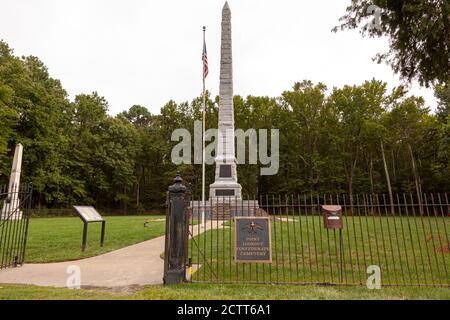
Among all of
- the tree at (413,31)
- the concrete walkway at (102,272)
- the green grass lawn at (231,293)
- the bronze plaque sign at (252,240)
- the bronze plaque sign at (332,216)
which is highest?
the tree at (413,31)

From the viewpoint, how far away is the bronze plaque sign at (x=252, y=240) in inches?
249

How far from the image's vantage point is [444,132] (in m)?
20.2

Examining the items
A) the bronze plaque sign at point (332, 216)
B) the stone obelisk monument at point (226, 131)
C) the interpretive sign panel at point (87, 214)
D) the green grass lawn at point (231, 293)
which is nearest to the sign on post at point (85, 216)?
the interpretive sign panel at point (87, 214)

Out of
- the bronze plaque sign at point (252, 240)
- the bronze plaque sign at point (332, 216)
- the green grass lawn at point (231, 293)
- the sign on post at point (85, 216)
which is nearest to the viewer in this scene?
the green grass lawn at point (231, 293)

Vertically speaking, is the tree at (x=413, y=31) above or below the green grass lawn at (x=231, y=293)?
above

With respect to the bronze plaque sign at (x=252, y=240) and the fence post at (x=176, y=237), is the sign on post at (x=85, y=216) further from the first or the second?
the bronze plaque sign at (x=252, y=240)

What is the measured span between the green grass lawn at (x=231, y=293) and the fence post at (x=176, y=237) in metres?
0.35

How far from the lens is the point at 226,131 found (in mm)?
23750

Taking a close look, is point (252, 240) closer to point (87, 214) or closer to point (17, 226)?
point (17, 226)

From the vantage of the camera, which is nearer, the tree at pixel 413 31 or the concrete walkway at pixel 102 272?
the concrete walkway at pixel 102 272

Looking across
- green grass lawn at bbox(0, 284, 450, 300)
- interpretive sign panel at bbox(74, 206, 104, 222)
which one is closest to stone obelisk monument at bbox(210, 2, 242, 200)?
interpretive sign panel at bbox(74, 206, 104, 222)
